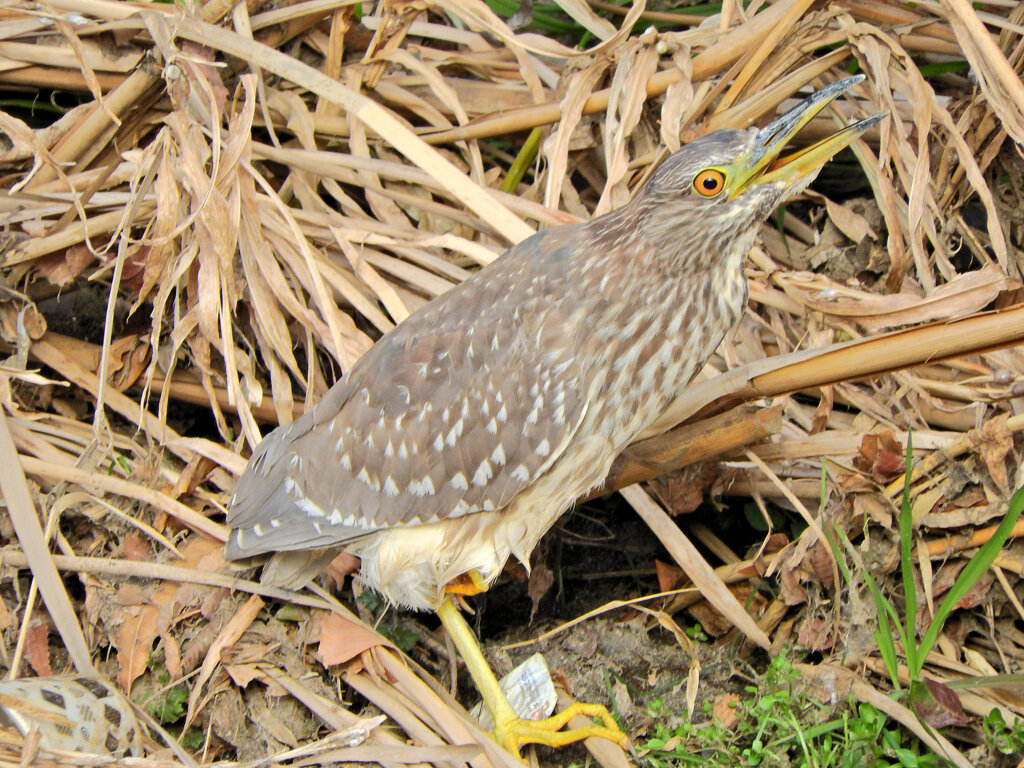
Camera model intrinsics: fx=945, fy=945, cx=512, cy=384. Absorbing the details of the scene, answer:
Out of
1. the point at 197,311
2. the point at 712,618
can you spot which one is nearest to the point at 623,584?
the point at 712,618

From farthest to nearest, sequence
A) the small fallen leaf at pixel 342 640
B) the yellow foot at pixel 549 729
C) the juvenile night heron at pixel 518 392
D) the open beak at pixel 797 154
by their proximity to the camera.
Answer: the small fallen leaf at pixel 342 640, the yellow foot at pixel 549 729, the juvenile night heron at pixel 518 392, the open beak at pixel 797 154

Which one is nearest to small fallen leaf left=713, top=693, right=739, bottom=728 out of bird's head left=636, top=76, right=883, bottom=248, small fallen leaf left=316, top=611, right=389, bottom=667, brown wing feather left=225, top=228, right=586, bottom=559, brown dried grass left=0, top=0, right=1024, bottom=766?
brown dried grass left=0, top=0, right=1024, bottom=766

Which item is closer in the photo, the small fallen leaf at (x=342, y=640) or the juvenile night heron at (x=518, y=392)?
the juvenile night heron at (x=518, y=392)

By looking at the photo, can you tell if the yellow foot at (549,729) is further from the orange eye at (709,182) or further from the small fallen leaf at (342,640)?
the orange eye at (709,182)

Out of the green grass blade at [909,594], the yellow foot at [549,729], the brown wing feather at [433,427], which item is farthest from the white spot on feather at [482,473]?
the green grass blade at [909,594]

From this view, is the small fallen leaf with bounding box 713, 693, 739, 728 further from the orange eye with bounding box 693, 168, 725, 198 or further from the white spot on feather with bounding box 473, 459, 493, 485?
the orange eye with bounding box 693, 168, 725, 198
